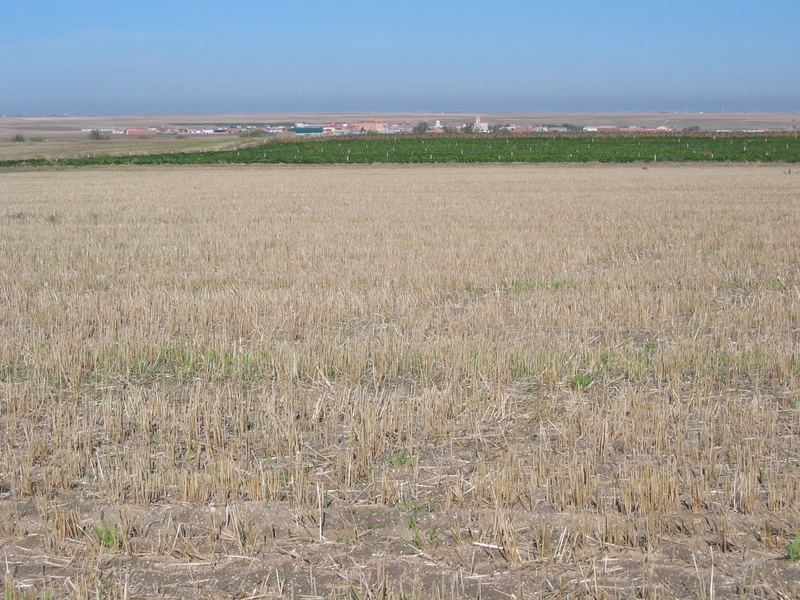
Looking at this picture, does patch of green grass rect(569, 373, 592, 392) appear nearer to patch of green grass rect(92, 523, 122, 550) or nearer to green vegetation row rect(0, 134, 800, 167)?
patch of green grass rect(92, 523, 122, 550)

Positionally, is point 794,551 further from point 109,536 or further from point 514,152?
point 514,152

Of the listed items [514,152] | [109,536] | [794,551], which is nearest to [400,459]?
[109,536]

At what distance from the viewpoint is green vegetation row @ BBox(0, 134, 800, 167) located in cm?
5159

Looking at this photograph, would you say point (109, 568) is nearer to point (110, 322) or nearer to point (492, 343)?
point (492, 343)

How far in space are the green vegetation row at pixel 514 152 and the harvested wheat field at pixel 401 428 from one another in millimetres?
42175

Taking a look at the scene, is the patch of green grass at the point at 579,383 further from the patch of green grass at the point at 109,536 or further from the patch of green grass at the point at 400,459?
the patch of green grass at the point at 109,536

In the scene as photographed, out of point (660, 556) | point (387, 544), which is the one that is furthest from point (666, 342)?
point (387, 544)

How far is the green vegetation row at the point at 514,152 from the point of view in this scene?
169 feet

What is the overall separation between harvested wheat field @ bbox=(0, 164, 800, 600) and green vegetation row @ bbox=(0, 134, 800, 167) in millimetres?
42175

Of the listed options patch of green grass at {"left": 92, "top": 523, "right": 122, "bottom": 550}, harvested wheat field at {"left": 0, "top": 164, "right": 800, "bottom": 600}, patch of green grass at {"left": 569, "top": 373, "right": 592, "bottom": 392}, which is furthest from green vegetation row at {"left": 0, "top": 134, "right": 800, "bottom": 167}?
patch of green grass at {"left": 92, "top": 523, "right": 122, "bottom": 550}

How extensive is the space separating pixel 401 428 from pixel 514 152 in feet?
183

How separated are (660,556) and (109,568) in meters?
2.75

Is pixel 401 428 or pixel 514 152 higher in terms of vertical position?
pixel 514 152

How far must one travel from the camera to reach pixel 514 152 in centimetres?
5878
